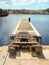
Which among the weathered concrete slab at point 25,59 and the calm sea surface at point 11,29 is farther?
the calm sea surface at point 11,29

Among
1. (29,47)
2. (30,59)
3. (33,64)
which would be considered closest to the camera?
(33,64)

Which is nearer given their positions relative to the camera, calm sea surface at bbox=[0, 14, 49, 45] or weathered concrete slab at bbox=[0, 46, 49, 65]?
weathered concrete slab at bbox=[0, 46, 49, 65]

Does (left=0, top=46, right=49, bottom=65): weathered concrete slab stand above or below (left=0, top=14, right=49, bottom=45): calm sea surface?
above

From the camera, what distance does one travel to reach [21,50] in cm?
809

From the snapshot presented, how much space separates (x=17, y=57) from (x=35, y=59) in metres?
0.74

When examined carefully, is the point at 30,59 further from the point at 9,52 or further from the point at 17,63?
the point at 9,52

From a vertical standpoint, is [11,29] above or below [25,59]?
below

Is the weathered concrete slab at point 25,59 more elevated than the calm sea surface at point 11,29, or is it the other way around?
the weathered concrete slab at point 25,59

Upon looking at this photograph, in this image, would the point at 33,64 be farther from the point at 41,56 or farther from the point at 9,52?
the point at 9,52

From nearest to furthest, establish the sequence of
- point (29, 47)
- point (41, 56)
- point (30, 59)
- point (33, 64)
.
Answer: point (33, 64) → point (30, 59) → point (41, 56) → point (29, 47)

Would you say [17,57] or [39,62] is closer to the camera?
[39,62]

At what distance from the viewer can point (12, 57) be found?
697 cm

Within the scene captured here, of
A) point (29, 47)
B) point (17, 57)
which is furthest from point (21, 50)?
point (17, 57)

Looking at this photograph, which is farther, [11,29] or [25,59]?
[11,29]
